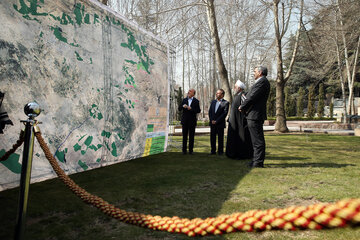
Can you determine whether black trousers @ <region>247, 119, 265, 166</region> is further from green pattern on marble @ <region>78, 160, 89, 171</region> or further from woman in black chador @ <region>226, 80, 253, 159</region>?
green pattern on marble @ <region>78, 160, 89, 171</region>

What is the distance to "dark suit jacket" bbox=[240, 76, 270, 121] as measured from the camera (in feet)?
17.5

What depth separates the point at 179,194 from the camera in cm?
A: 356

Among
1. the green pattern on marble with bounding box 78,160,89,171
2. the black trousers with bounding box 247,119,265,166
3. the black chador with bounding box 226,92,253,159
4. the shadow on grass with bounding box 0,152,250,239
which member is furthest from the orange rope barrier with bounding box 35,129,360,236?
the black chador with bounding box 226,92,253,159

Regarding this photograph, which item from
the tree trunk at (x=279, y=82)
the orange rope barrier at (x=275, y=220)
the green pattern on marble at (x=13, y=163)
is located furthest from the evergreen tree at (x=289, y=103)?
the orange rope barrier at (x=275, y=220)

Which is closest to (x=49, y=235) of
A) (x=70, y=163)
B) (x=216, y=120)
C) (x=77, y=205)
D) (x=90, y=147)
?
(x=77, y=205)

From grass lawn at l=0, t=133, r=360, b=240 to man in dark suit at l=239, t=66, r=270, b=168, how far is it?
37cm

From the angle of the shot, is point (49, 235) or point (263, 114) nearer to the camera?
point (49, 235)

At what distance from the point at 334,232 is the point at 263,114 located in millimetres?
3346

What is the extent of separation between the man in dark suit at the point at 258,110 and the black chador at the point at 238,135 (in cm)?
105

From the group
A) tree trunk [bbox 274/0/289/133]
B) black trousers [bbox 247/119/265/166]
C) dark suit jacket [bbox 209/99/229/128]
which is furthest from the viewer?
tree trunk [bbox 274/0/289/133]

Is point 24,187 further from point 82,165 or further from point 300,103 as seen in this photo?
point 300,103

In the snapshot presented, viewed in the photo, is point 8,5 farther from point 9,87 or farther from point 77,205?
point 77,205

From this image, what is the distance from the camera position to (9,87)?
10.4 ft

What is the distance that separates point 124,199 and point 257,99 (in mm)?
3506
